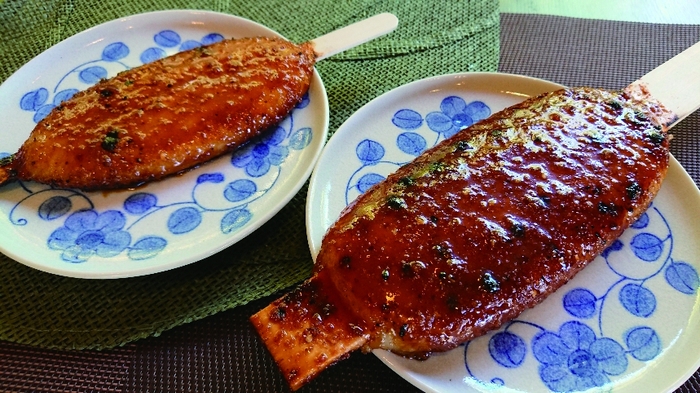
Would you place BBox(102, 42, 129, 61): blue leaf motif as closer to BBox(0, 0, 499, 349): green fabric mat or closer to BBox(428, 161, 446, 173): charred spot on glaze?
BBox(0, 0, 499, 349): green fabric mat

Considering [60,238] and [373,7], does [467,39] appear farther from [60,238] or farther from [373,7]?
[60,238]

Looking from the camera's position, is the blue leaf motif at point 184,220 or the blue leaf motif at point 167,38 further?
the blue leaf motif at point 167,38

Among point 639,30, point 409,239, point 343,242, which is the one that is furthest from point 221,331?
point 639,30

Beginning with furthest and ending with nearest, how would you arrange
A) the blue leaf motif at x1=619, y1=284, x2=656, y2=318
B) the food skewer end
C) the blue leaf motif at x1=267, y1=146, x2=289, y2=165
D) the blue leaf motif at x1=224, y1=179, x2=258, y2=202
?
the blue leaf motif at x1=267, y1=146, x2=289, y2=165 < the blue leaf motif at x1=224, y1=179, x2=258, y2=202 < the blue leaf motif at x1=619, y1=284, x2=656, y2=318 < the food skewer end

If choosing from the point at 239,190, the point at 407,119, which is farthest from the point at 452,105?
the point at 239,190

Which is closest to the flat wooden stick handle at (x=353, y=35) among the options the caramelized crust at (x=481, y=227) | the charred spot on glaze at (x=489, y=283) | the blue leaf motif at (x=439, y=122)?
the blue leaf motif at (x=439, y=122)

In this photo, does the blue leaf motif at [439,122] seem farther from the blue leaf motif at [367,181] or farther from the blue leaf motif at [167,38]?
the blue leaf motif at [167,38]

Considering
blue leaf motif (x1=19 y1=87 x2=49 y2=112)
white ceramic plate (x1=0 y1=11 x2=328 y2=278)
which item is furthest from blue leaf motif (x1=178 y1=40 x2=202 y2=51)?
blue leaf motif (x1=19 y1=87 x2=49 y2=112)

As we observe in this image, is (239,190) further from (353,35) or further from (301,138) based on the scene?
(353,35)
